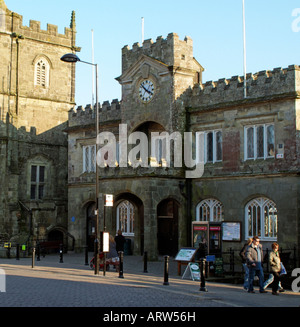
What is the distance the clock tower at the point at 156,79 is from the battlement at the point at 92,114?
2.24 meters

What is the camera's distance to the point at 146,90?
3077 centimetres

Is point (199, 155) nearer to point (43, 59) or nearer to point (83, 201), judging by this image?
point (83, 201)

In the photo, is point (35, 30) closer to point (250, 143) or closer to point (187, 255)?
point (250, 143)

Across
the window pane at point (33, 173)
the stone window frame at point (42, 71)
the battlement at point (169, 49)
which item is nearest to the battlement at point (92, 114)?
the stone window frame at point (42, 71)

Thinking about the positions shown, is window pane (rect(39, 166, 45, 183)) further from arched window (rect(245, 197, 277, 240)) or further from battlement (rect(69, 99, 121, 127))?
arched window (rect(245, 197, 277, 240))

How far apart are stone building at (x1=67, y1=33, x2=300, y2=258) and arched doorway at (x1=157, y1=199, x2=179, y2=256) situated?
6cm

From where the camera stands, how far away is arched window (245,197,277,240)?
26078 millimetres

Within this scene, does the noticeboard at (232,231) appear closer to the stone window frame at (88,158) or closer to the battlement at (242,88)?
the battlement at (242,88)

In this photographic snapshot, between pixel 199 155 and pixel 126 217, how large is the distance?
6.75m

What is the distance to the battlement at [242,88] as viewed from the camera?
25688 millimetres

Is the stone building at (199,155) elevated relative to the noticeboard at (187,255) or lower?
elevated

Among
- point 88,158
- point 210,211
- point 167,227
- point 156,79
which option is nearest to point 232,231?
point 210,211

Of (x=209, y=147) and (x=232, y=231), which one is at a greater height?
(x=209, y=147)
